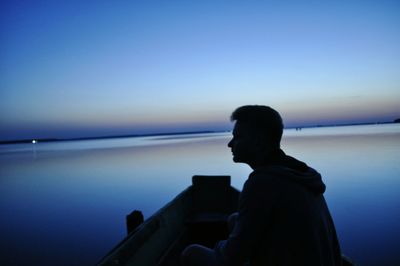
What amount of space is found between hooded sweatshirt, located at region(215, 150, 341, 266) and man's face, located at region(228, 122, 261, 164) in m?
0.21

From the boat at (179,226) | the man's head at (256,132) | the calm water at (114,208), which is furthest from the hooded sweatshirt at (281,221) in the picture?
the calm water at (114,208)

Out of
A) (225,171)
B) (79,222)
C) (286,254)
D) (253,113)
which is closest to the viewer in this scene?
(286,254)

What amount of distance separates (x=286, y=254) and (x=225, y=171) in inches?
828

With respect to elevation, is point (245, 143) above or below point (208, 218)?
above

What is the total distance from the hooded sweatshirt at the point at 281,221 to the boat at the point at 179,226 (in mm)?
1638

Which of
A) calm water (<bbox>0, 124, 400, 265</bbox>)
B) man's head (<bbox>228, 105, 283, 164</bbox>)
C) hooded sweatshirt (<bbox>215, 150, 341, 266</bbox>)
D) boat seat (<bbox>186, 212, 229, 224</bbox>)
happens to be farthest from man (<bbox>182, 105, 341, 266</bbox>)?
calm water (<bbox>0, 124, 400, 265</bbox>)

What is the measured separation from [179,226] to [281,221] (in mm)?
4328

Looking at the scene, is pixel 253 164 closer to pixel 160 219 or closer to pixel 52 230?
pixel 160 219

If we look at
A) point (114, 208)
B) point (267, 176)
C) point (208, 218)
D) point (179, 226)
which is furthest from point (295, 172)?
point (114, 208)

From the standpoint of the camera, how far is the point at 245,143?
58.9 inches

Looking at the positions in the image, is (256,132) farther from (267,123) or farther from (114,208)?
(114,208)

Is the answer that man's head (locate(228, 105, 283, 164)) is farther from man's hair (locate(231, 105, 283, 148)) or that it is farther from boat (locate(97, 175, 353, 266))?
boat (locate(97, 175, 353, 266))

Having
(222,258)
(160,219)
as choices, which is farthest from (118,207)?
(222,258)

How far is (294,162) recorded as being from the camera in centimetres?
134
